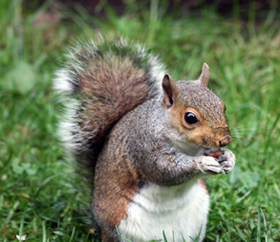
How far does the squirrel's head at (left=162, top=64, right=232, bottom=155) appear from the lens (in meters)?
1.63

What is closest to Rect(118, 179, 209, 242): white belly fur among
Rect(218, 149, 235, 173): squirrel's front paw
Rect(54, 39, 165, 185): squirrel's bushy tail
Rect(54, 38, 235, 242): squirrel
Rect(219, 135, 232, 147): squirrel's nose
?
Rect(54, 38, 235, 242): squirrel

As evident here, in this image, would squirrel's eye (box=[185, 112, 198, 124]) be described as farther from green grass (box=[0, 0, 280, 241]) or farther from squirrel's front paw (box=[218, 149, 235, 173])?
green grass (box=[0, 0, 280, 241])

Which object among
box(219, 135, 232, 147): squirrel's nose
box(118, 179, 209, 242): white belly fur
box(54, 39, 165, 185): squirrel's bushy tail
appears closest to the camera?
box(219, 135, 232, 147): squirrel's nose

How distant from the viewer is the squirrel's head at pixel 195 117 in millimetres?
1626

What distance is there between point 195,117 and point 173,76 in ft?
4.91

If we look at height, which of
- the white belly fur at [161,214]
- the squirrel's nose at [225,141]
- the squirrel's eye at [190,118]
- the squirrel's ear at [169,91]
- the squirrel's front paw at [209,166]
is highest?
the squirrel's ear at [169,91]

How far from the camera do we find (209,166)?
167 cm

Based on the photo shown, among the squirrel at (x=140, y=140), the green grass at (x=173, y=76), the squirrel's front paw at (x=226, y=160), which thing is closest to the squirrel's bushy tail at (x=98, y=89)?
the squirrel at (x=140, y=140)

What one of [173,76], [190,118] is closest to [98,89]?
[190,118]

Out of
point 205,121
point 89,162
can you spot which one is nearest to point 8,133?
point 89,162

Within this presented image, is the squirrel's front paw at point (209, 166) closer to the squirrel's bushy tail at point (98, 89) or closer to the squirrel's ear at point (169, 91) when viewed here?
the squirrel's ear at point (169, 91)

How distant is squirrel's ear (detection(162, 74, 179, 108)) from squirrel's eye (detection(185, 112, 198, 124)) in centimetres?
12

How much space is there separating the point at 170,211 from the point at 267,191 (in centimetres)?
64

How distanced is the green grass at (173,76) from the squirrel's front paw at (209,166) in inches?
15.7
